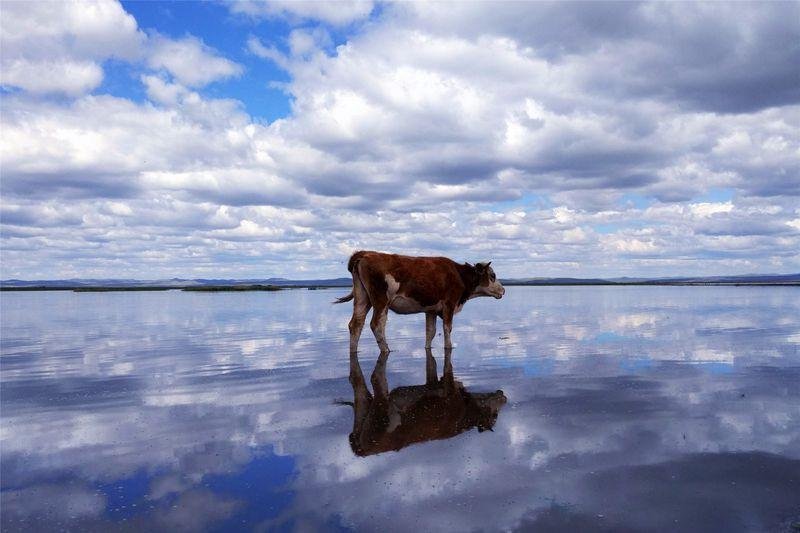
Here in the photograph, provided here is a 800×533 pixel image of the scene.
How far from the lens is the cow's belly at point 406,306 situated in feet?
59.8

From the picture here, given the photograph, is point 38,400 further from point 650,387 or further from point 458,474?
point 650,387

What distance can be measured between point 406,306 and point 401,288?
0.74m

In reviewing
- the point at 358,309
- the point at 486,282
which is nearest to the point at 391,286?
the point at 358,309

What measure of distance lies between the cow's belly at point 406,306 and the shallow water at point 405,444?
1.76 meters

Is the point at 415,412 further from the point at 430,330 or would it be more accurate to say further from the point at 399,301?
the point at 430,330

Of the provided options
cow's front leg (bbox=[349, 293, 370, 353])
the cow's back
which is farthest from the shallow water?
the cow's back

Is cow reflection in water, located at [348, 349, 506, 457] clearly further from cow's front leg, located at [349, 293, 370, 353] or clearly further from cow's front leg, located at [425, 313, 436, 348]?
cow's front leg, located at [425, 313, 436, 348]

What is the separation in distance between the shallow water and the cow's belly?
5.77 ft

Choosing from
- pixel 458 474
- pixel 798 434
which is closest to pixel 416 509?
pixel 458 474

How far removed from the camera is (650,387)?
1247 cm

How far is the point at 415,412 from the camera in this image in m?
10.5

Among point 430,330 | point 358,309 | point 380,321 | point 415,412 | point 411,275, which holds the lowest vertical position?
point 415,412

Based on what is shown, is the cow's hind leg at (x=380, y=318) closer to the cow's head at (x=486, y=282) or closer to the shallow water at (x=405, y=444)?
the shallow water at (x=405, y=444)

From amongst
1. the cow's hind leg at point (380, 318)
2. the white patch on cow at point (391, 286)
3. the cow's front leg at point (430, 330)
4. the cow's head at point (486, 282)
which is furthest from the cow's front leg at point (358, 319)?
the cow's head at point (486, 282)
